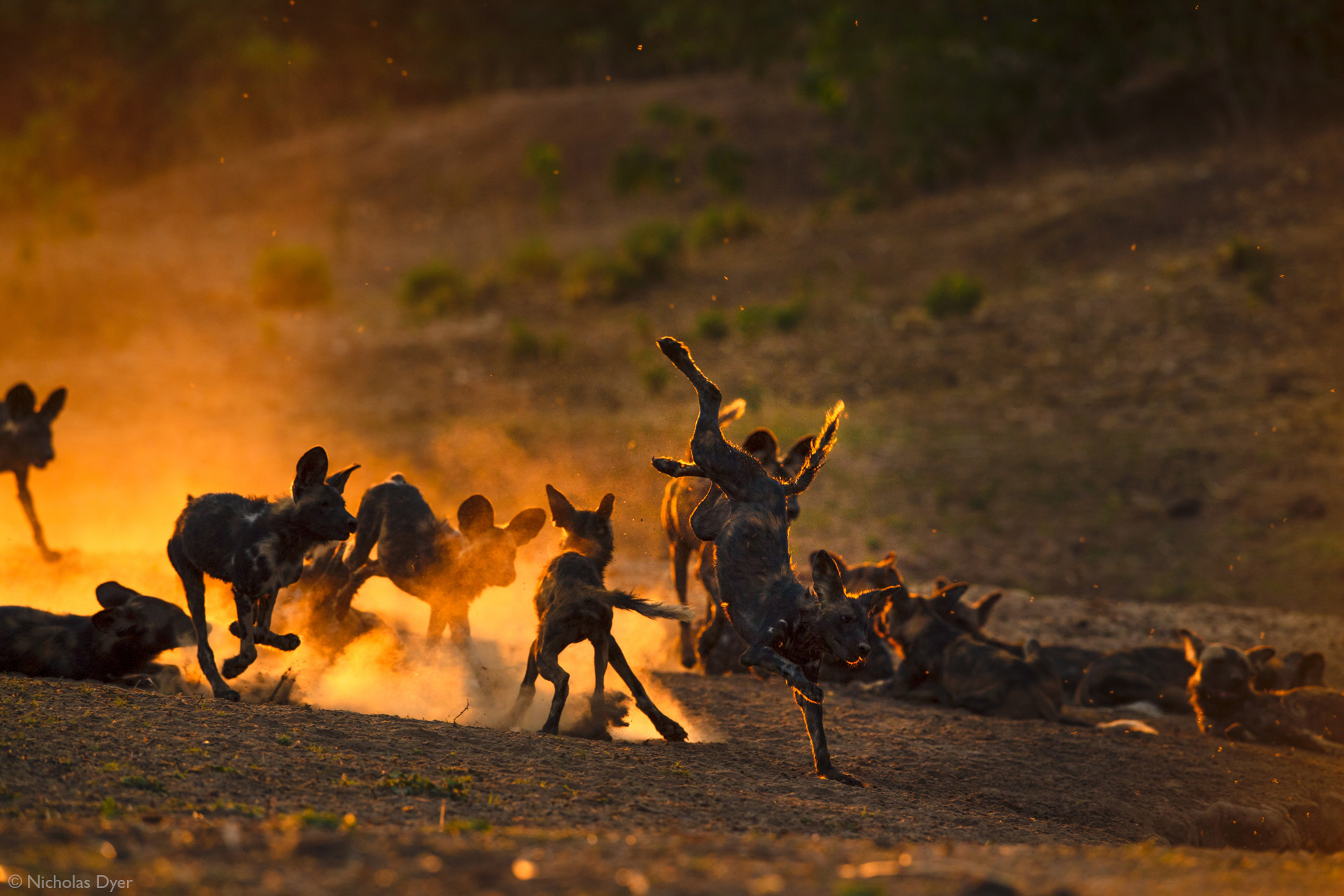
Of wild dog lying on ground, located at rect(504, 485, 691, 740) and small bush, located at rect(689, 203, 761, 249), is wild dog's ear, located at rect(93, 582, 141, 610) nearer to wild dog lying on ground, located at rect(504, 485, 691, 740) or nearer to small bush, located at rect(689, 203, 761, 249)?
wild dog lying on ground, located at rect(504, 485, 691, 740)

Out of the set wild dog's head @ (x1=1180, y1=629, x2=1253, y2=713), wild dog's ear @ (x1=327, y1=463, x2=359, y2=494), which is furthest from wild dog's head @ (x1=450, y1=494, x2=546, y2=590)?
wild dog's head @ (x1=1180, y1=629, x2=1253, y2=713)

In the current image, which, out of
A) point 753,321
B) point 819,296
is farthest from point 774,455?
point 819,296

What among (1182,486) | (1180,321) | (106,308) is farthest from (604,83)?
(1182,486)

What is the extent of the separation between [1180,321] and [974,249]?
24.8 feet

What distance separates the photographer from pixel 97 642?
7.79 meters

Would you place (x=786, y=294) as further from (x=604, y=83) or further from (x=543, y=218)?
(x=604, y=83)

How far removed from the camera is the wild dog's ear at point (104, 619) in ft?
25.3

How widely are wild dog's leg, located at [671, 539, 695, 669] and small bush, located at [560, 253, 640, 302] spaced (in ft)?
67.5

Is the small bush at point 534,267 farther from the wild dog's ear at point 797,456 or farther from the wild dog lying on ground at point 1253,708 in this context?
the wild dog lying on ground at point 1253,708

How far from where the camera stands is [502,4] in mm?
71125

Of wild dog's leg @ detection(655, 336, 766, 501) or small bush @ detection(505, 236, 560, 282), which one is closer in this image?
wild dog's leg @ detection(655, 336, 766, 501)

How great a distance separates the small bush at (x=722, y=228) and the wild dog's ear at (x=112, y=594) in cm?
2757

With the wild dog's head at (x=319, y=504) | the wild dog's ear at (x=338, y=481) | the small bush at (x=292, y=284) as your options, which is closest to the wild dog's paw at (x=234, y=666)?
the wild dog's head at (x=319, y=504)

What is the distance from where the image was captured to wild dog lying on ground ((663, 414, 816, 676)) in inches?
361
